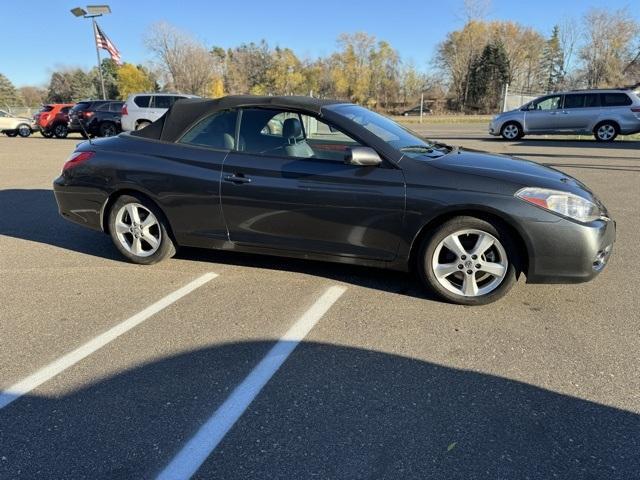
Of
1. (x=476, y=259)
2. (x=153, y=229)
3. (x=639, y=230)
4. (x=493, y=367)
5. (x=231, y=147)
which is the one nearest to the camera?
(x=493, y=367)

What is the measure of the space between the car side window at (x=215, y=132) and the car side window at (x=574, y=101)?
1613 centimetres

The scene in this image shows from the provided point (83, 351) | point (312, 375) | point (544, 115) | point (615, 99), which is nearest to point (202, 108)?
point (83, 351)

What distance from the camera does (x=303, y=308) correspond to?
3.76m

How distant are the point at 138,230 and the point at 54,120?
22.6 meters

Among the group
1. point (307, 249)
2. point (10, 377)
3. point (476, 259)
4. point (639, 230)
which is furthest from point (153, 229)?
point (639, 230)

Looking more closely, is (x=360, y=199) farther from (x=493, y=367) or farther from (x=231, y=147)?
(x=493, y=367)

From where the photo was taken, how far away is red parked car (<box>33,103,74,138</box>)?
23.6m

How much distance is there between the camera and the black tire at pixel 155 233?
4.57 metres

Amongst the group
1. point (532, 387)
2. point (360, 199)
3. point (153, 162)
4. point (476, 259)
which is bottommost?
point (532, 387)

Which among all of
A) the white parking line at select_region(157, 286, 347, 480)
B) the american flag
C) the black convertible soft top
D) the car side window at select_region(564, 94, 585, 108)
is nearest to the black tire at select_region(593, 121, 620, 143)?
Result: the car side window at select_region(564, 94, 585, 108)

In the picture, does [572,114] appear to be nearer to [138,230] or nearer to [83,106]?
[138,230]

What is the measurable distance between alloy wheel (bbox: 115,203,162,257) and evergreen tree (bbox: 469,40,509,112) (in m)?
67.8

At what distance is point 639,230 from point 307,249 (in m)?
4.21

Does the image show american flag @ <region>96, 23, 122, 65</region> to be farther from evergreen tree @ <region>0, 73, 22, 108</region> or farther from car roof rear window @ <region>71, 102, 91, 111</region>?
evergreen tree @ <region>0, 73, 22, 108</region>
